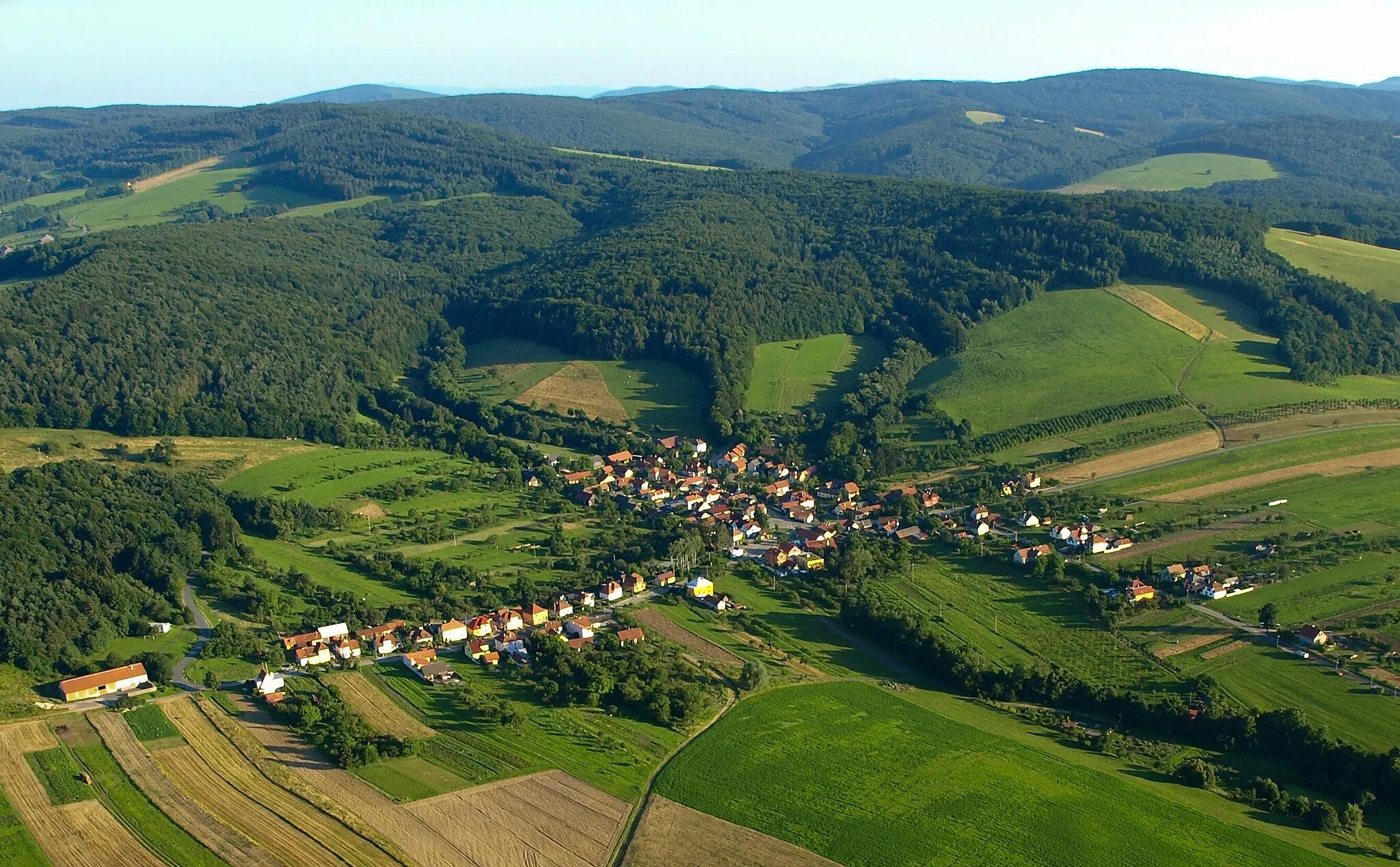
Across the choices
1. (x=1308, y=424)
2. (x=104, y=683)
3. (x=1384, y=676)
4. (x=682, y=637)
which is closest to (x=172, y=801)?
(x=104, y=683)

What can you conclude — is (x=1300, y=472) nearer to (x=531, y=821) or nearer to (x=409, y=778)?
(x=531, y=821)

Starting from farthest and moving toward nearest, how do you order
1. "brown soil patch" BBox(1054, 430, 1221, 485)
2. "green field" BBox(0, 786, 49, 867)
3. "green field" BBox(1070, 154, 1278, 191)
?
"green field" BBox(1070, 154, 1278, 191) < "brown soil patch" BBox(1054, 430, 1221, 485) < "green field" BBox(0, 786, 49, 867)

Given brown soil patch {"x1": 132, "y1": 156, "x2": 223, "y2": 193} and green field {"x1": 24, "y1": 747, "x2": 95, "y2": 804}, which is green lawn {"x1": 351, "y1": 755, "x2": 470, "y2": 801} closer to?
green field {"x1": 24, "y1": 747, "x2": 95, "y2": 804}

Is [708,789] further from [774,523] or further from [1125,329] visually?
[1125,329]

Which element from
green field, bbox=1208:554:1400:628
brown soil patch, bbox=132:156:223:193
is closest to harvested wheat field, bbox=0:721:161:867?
green field, bbox=1208:554:1400:628

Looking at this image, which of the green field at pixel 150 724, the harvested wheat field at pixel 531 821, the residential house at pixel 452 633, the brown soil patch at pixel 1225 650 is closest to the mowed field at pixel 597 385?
the residential house at pixel 452 633

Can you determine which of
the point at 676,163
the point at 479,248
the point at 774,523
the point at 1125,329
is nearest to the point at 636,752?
the point at 774,523

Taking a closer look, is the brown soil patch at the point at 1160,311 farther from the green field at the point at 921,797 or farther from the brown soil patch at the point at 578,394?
the green field at the point at 921,797
